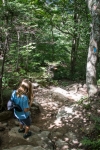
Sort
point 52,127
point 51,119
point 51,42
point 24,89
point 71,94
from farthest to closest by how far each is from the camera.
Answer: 1. point 71,94
2. point 51,42
3. point 51,119
4. point 52,127
5. point 24,89

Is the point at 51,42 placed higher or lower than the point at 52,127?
higher

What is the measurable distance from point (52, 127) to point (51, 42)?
10.8 ft

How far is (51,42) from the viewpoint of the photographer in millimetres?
6887

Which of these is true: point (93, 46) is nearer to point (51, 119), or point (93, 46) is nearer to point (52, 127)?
point (51, 119)

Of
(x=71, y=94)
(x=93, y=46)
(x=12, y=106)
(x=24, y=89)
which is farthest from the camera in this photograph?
(x=71, y=94)

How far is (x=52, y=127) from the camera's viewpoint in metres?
5.77

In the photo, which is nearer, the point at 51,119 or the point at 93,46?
the point at 51,119

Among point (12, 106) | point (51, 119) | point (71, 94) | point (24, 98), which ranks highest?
point (24, 98)

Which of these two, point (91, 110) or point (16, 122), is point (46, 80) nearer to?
point (91, 110)

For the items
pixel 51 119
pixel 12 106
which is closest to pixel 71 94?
pixel 51 119

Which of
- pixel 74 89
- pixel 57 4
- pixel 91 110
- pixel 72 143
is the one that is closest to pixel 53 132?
pixel 72 143

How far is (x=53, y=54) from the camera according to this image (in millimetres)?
12578

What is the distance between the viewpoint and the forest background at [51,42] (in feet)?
23.1

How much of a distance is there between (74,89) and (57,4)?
580 centimetres
